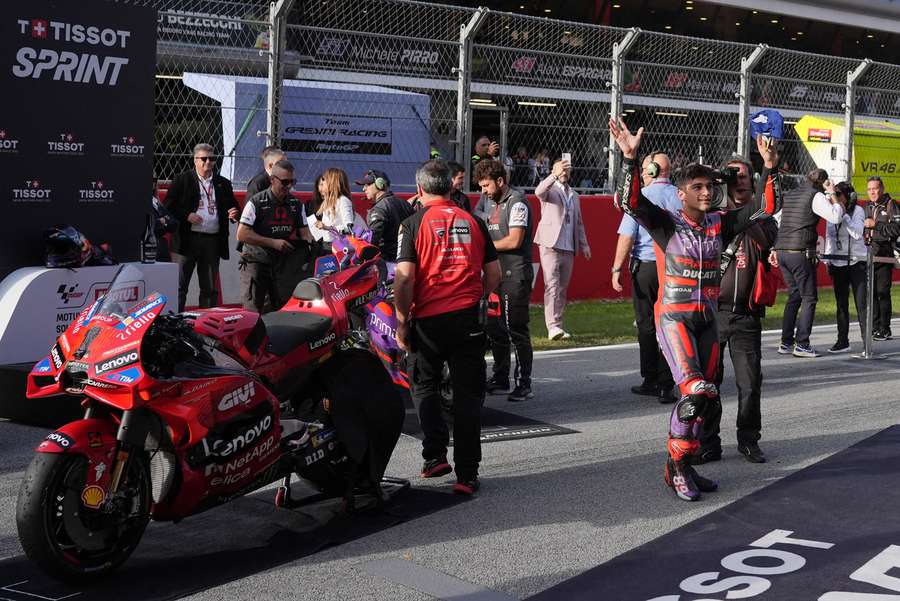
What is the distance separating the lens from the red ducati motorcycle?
4.62 m

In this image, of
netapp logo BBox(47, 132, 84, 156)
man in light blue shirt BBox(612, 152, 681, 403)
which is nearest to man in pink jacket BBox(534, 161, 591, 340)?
man in light blue shirt BBox(612, 152, 681, 403)

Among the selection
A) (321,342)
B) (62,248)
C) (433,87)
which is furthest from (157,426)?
(433,87)

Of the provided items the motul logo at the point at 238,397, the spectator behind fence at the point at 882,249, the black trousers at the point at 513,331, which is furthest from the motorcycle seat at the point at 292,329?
the spectator behind fence at the point at 882,249

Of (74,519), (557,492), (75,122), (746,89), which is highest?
(746,89)

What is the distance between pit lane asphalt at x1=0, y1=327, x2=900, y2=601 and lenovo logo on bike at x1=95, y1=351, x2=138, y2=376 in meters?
0.93

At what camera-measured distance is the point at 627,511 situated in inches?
240

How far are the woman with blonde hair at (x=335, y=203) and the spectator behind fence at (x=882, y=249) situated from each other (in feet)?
22.2

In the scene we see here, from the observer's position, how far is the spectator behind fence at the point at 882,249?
535 inches

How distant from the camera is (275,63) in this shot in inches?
476

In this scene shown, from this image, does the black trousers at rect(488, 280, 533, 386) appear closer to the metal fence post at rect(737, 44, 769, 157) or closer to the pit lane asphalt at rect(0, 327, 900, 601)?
the pit lane asphalt at rect(0, 327, 900, 601)

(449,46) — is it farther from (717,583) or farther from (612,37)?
(717,583)

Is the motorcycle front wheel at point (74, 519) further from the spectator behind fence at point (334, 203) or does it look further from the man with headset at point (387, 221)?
the spectator behind fence at point (334, 203)

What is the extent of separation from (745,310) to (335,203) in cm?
401

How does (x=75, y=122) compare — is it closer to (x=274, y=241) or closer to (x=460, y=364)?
(x=274, y=241)
